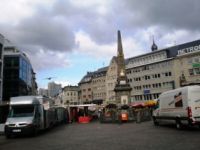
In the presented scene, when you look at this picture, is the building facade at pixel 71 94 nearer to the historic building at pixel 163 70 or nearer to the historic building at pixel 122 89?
the historic building at pixel 163 70

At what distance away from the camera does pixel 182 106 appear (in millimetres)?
22969

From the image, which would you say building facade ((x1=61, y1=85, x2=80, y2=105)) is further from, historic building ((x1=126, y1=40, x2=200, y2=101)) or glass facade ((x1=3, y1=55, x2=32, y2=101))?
glass facade ((x1=3, y1=55, x2=32, y2=101))

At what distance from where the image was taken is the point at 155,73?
93250 mm

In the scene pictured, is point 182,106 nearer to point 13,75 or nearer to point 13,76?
point 13,76

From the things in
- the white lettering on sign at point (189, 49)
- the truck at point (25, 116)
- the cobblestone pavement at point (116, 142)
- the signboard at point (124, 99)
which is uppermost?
the white lettering on sign at point (189, 49)

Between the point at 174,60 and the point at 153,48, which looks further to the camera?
the point at 153,48

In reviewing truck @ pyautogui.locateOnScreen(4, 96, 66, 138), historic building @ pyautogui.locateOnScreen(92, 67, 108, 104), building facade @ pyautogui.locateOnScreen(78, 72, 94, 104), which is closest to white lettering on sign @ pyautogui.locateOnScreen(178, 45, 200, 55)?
historic building @ pyautogui.locateOnScreen(92, 67, 108, 104)

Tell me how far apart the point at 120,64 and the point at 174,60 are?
29832mm

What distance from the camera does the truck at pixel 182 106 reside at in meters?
21.9

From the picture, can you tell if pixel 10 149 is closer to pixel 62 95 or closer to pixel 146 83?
pixel 146 83

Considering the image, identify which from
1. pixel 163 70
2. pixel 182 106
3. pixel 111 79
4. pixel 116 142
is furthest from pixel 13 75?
pixel 111 79

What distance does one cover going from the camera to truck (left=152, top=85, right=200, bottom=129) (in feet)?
72.0

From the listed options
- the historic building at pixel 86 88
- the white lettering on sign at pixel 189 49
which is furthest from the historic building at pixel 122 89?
the historic building at pixel 86 88

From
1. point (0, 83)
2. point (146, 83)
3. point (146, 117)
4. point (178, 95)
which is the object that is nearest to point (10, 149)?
point (178, 95)
